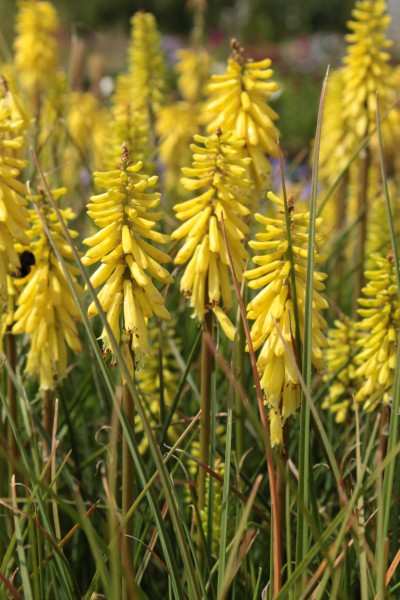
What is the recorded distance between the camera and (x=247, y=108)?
340cm

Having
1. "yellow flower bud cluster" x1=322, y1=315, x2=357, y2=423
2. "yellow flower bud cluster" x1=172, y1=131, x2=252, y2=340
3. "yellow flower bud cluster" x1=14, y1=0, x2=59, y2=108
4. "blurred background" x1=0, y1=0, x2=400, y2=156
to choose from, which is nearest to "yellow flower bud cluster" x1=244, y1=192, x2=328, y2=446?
"yellow flower bud cluster" x1=172, y1=131, x2=252, y2=340

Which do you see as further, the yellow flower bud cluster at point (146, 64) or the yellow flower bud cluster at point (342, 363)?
the yellow flower bud cluster at point (146, 64)

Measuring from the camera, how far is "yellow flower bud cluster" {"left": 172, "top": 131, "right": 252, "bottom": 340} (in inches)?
108

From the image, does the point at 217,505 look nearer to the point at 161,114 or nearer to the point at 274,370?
the point at 274,370

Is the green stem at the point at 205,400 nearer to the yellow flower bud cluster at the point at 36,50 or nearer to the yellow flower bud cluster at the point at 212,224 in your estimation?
the yellow flower bud cluster at the point at 212,224

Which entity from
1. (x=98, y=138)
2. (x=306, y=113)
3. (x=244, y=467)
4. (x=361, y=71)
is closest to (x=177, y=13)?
(x=306, y=113)

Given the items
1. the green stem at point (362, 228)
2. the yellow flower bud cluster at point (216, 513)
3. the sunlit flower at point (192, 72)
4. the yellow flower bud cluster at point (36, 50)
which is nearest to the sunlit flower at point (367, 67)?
the green stem at point (362, 228)

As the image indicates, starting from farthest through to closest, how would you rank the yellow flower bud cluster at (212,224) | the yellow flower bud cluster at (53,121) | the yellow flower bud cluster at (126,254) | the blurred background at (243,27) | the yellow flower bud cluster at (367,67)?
the blurred background at (243,27), the yellow flower bud cluster at (53,121), the yellow flower bud cluster at (367,67), the yellow flower bud cluster at (212,224), the yellow flower bud cluster at (126,254)

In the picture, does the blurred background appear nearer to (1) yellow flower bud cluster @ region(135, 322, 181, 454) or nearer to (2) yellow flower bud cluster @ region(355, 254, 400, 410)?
(1) yellow flower bud cluster @ region(135, 322, 181, 454)

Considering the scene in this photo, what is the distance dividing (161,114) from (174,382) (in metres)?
4.39

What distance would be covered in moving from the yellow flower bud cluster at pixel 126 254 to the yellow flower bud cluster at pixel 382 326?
0.85 metres

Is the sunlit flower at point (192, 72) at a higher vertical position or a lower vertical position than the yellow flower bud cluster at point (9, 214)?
higher

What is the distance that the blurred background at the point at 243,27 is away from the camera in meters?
25.0

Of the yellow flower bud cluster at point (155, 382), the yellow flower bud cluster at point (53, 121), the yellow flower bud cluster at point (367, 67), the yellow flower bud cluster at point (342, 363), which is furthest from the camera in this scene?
the yellow flower bud cluster at point (53, 121)
